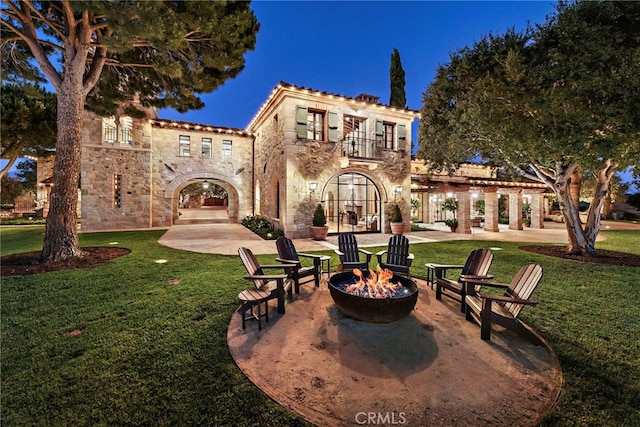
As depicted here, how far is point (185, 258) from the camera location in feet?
23.2

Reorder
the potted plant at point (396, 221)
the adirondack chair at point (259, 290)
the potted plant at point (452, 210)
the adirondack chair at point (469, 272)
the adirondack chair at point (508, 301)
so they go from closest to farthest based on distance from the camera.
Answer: the adirondack chair at point (508, 301) → the adirondack chair at point (259, 290) → the adirondack chair at point (469, 272) → the potted plant at point (396, 221) → the potted plant at point (452, 210)

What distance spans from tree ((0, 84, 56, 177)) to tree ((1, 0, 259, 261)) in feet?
5.76

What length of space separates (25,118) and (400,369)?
14.9 meters

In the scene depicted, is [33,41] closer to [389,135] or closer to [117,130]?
[117,130]

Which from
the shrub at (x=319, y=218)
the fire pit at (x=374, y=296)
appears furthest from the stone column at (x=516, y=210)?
the fire pit at (x=374, y=296)

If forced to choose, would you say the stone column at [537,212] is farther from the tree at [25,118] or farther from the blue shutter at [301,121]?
the tree at [25,118]

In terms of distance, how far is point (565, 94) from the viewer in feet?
18.9

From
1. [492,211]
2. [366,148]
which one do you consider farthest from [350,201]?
[492,211]

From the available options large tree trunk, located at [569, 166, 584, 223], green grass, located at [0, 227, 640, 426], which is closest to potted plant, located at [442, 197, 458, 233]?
large tree trunk, located at [569, 166, 584, 223]

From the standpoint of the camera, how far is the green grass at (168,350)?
6.50 feet

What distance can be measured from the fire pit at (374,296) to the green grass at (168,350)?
4.86 feet

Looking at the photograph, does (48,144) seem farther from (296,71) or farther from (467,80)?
(296,71)

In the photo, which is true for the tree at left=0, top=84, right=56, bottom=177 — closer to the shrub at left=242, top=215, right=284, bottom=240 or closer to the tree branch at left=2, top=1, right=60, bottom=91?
the tree branch at left=2, top=1, right=60, bottom=91

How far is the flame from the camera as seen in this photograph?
3.47 metres
